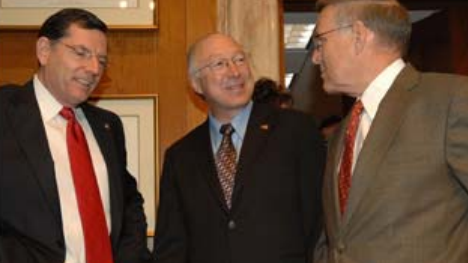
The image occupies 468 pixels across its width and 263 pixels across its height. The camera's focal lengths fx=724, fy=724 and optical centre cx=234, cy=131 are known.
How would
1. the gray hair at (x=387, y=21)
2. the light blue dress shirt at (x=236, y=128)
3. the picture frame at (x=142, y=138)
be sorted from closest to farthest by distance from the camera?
the gray hair at (x=387, y=21), the light blue dress shirt at (x=236, y=128), the picture frame at (x=142, y=138)

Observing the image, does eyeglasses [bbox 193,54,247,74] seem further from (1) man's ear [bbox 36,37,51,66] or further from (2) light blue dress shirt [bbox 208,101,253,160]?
(1) man's ear [bbox 36,37,51,66]

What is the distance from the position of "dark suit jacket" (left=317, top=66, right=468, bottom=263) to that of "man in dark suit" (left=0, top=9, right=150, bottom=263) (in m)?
0.88

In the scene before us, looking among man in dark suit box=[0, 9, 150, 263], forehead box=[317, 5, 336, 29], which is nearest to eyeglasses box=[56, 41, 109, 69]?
man in dark suit box=[0, 9, 150, 263]

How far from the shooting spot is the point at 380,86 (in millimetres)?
2205

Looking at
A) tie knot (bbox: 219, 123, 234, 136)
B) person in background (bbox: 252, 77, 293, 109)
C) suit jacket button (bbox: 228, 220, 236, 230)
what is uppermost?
person in background (bbox: 252, 77, 293, 109)

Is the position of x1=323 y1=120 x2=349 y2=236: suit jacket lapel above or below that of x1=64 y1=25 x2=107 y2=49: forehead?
below

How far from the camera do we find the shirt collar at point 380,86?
2193 millimetres

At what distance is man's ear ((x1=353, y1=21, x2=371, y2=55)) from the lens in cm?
223

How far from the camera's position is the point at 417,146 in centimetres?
200

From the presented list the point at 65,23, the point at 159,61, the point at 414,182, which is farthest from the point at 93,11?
the point at 414,182

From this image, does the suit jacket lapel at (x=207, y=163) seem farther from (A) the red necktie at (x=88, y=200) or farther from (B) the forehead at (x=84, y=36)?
(B) the forehead at (x=84, y=36)

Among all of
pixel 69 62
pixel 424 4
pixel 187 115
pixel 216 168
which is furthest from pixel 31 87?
pixel 424 4

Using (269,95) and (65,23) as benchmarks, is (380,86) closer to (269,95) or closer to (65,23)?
(269,95)

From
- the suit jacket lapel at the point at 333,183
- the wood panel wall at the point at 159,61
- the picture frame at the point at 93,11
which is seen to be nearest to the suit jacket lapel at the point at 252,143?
the suit jacket lapel at the point at 333,183
